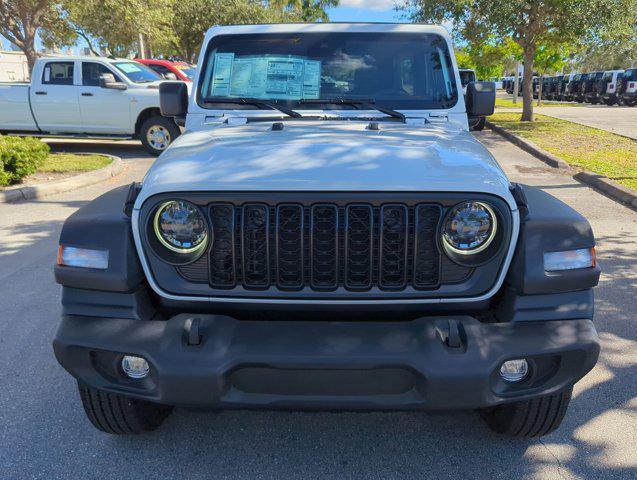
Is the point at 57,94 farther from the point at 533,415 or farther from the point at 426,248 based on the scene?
the point at 533,415

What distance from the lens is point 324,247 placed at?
2.25 metres

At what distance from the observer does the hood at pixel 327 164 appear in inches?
86.6

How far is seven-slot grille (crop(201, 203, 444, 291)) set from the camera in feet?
7.25

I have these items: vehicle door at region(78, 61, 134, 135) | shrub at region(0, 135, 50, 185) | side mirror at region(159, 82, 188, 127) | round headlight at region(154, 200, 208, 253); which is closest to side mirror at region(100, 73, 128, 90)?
vehicle door at region(78, 61, 134, 135)

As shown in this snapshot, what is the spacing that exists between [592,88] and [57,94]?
34.3 m

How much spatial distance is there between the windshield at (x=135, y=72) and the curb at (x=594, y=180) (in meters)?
8.38

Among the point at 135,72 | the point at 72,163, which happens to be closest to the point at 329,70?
the point at 72,163

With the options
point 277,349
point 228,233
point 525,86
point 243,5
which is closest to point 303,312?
point 277,349

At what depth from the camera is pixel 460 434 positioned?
9.23 feet

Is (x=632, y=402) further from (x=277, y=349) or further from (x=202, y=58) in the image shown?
(x=202, y=58)

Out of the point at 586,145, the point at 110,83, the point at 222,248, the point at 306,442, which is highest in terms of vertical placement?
the point at 110,83

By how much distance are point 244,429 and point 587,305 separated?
1.72 metres

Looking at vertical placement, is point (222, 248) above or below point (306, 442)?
above

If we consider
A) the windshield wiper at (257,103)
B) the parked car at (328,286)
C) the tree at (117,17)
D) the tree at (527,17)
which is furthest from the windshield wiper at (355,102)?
the tree at (117,17)
